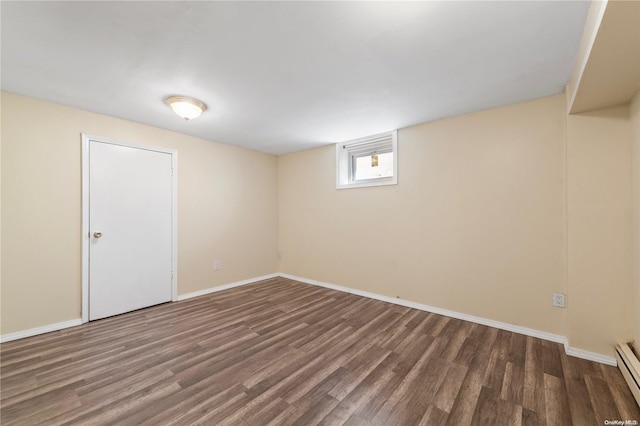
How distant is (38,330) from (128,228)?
121 centimetres

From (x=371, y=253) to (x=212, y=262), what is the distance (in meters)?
2.44

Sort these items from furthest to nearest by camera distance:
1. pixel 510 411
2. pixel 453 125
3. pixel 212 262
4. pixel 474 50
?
pixel 212 262 < pixel 453 125 < pixel 474 50 < pixel 510 411

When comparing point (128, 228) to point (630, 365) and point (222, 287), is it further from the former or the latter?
point (630, 365)

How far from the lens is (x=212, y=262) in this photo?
375 centimetres

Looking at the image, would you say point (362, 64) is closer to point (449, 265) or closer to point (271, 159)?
point (449, 265)

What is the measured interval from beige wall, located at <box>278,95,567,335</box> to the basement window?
0.12 m

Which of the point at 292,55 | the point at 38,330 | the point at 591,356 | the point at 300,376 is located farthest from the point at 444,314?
the point at 38,330

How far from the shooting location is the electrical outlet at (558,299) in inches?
86.9

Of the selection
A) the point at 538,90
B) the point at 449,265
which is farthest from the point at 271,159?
the point at 538,90

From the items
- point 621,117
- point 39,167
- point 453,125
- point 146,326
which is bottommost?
point 146,326

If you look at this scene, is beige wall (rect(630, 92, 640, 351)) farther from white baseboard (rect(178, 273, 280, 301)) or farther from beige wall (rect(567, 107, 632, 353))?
white baseboard (rect(178, 273, 280, 301))

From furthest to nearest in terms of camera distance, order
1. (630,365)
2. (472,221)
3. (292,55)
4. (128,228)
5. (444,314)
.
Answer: (128,228) < (444,314) < (472,221) < (292,55) < (630,365)

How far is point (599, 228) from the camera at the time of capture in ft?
6.36

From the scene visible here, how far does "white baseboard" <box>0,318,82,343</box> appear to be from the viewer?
223cm
